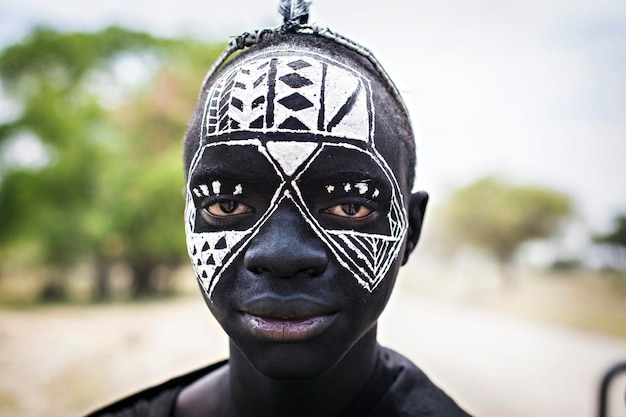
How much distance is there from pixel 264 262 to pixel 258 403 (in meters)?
0.69

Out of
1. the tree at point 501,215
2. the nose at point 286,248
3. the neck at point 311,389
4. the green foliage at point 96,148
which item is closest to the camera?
the nose at point 286,248

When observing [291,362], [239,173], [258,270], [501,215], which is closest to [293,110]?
[239,173]

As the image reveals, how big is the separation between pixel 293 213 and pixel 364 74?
57 centimetres

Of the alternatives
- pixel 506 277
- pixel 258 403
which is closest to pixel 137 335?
pixel 506 277

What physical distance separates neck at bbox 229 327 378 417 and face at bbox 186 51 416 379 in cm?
27

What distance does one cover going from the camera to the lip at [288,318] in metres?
1.55

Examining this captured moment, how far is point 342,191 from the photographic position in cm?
163

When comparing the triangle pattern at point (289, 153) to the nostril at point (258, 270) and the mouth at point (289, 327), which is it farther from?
the mouth at point (289, 327)

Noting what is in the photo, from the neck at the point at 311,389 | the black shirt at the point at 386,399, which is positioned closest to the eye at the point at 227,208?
the neck at the point at 311,389

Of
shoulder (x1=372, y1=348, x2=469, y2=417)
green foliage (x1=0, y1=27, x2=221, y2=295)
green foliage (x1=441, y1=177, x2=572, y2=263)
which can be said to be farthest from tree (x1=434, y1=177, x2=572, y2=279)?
shoulder (x1=372, y1=348, x2=469, y2=417)

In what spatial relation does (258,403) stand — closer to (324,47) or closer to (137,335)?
(324,47)

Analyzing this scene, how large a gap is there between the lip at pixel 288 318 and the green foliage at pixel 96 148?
1400 centimetres

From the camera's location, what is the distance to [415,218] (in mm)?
2029

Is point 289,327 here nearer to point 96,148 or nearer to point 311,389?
point 311,389
